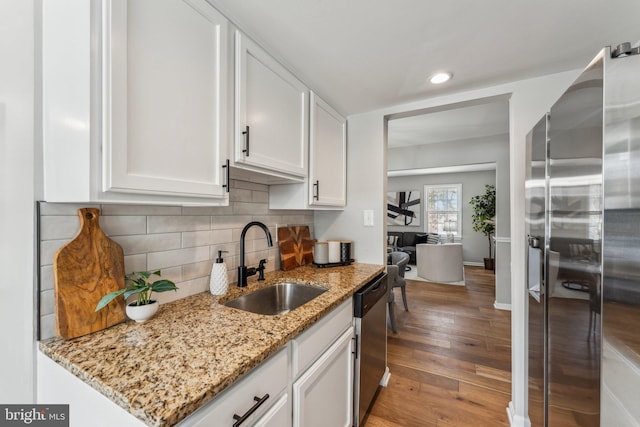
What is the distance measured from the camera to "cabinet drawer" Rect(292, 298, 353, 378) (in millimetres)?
1027

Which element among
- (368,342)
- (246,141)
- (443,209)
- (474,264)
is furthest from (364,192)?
(474,264)

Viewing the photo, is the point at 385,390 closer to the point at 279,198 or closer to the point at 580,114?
the point at 279,198

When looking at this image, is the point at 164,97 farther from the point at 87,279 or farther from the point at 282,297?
the point at 282,297

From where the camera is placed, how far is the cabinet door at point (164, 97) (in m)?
0.78

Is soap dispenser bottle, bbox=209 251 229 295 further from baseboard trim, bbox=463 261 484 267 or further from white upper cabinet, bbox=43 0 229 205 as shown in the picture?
baseboard trim, bbox=463 261 484 267

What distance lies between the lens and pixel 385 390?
6.52 feet

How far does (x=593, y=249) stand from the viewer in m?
0.85

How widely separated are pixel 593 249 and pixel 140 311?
62.0 inches

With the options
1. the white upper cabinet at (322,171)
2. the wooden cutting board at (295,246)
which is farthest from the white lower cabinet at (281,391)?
the white upper cabinet at (322,171)

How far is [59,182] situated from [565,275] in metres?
1.81

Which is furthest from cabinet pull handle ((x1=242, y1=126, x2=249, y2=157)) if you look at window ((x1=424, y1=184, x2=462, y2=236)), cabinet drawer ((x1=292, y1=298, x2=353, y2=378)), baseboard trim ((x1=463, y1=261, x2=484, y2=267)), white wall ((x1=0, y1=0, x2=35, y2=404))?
baseboard trim ((x1=463, y1=261, x2=484, y2=267))

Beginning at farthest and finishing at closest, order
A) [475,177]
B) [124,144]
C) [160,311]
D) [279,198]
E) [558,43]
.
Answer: [475,177], [279,198], [558,43], [160,311], [124,144]

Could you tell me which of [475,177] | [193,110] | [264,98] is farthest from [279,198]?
[475,177]

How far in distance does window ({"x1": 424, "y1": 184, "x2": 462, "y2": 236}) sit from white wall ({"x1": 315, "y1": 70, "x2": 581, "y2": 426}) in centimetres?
522
